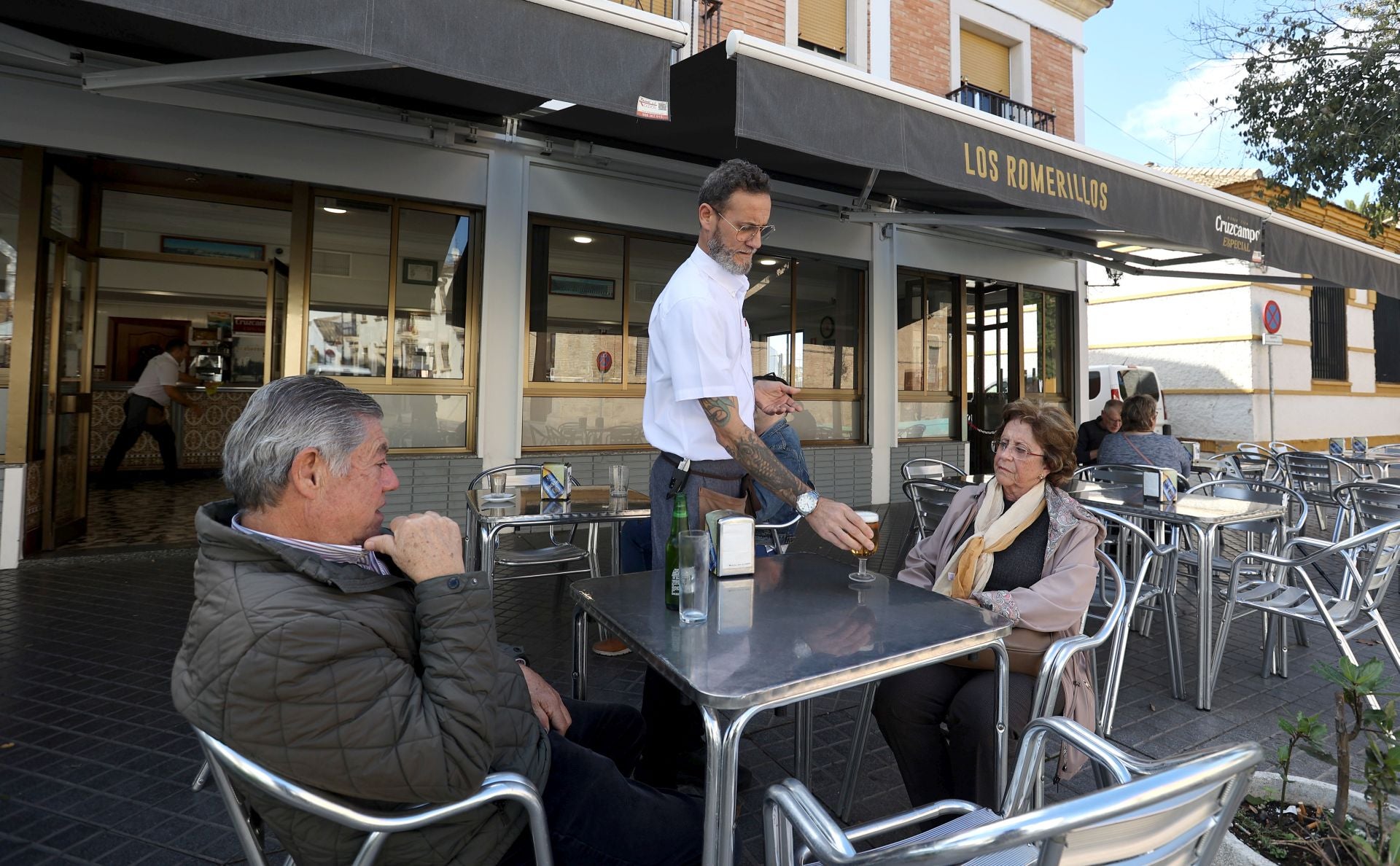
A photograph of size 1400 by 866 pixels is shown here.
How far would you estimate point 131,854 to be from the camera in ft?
6.60

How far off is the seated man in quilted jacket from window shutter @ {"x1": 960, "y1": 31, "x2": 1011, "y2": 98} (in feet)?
36.0

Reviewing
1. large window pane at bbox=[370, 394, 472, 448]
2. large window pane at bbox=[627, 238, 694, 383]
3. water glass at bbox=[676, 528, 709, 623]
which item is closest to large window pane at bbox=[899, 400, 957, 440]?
large window pane at bbox=[627, 238, 694, 383]

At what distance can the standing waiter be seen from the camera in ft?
6.93

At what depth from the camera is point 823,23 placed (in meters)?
8.90

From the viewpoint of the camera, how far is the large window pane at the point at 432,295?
20.5ft

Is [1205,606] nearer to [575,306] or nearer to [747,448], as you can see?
[747,448]

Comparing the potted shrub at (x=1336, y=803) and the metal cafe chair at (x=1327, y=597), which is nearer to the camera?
the potted shrub at (x=1336, y=803)

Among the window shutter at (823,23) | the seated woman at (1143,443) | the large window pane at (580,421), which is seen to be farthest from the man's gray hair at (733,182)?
the window shutter at (823,23)

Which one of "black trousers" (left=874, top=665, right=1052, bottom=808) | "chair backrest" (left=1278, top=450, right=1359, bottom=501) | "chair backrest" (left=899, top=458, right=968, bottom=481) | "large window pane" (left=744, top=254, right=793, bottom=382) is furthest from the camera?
"large window pane" (left=744, top=254, right=793, bottom=382)

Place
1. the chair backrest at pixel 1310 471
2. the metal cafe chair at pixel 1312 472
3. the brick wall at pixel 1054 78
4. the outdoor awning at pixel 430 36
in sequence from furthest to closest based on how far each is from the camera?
the brick wall at pixel 1054 78 → the chair backrest at pixel 1310 471 → the metal cafe chair at pixel 1312 472 → the outdoor awning at pixel 430 36

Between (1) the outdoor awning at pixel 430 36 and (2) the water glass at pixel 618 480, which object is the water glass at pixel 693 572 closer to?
(2) the water glass at pixel 618 480

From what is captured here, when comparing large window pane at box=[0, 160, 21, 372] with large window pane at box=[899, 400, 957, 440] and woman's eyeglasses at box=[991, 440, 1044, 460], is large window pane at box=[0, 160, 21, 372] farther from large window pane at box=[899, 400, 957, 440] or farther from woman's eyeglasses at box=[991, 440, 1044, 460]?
large window pane at box=[899, 400, 957, 440]

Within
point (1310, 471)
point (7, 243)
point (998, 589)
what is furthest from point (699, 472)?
point (1310, 471)

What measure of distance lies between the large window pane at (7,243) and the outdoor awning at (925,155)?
3784 mm
